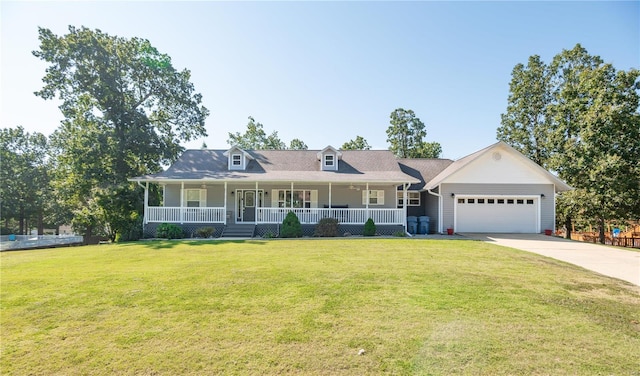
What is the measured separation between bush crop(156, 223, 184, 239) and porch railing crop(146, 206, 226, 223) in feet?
3.50

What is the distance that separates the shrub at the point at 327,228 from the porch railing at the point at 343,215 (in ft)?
2.46

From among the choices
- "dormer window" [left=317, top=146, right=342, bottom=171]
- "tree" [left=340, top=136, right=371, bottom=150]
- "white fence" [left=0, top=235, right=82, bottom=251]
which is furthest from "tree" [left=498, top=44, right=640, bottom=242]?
"white fence" [left=0, top=235, right=82, bottom=251]

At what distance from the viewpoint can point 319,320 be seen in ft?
15.1

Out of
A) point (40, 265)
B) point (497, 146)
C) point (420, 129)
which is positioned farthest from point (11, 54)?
point (420, 129)

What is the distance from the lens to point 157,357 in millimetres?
3660

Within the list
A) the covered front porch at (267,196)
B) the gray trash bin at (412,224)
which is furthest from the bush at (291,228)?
the gray trash bin at (412,224)

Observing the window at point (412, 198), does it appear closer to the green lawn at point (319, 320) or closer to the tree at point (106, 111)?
the green lawn at point (319, 320)

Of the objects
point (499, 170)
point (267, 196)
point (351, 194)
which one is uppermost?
point (499, 170)

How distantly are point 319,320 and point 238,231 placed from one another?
12838 millimetres

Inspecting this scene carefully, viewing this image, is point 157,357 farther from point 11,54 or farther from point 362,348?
point 11,54

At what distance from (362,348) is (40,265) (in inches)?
387

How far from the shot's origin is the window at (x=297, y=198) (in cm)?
1967

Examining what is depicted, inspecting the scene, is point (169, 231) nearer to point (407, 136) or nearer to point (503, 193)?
point (503, 193)

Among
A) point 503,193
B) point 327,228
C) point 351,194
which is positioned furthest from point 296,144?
point 503,193
